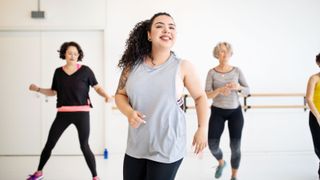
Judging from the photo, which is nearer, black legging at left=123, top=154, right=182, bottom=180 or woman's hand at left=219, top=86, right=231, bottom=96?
black legging at left=123, top=154, right=182, bottom=180

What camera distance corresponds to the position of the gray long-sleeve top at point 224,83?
3.14 meters

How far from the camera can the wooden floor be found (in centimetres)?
341

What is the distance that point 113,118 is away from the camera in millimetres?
4672

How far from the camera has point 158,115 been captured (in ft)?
4.80

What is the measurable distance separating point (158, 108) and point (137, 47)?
395 mm

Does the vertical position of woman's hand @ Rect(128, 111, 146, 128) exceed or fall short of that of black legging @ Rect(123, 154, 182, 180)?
it exceeds it

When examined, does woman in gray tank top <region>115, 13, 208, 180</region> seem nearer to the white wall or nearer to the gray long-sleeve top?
the gray long-sleeve top

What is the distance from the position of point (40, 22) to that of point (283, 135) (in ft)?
13.3

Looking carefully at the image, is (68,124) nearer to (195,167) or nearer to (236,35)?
(195,167)

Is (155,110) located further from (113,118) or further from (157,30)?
(113,118)

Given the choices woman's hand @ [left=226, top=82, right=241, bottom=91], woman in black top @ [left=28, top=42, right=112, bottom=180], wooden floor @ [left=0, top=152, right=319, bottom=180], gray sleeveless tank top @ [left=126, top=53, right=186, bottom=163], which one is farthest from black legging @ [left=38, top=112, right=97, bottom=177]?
gray sleeveless tank top @ [left=126, top=53, right=186, bottom=163]

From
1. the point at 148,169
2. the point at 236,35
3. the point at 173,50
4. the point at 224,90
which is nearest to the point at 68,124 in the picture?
the point at 224,90

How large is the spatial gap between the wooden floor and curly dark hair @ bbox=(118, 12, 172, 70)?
2.01m

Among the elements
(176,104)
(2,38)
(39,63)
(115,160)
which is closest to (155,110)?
(176,104)
